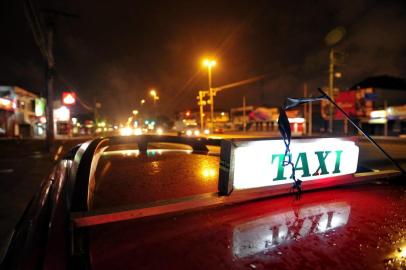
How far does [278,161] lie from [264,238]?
0.82m

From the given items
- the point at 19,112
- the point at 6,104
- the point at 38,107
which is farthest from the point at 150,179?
the point at 38,107

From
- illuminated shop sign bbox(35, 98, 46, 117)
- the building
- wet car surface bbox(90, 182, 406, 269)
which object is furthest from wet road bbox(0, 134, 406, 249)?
illuminated shop sign bbox(35, 98, 46, 117)

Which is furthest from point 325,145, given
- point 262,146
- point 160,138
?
point 160,138

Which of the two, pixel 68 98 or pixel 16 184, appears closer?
pixel 16 184

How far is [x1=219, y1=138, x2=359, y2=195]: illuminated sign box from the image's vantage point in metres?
2.07

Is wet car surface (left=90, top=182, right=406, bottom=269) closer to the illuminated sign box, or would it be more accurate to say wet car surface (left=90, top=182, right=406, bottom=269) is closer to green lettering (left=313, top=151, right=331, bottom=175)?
the illuminated sign box

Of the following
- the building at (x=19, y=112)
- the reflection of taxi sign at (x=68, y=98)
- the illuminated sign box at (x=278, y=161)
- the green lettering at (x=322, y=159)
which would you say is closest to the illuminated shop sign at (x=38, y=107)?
the building at (x=19, y=112)

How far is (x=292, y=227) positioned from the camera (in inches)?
67.3

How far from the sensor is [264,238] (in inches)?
62.5

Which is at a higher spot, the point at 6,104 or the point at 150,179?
the point at 6,104

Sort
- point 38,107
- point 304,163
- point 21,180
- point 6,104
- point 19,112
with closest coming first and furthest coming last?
point 304,163, point 21,180, point 6,104, point 19,112, point 38,107

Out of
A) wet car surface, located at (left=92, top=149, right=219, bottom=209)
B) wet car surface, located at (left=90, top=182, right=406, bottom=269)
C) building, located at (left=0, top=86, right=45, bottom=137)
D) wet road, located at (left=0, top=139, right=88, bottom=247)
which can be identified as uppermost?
building, located at (left=0, top=86, right=45, bottom=137)

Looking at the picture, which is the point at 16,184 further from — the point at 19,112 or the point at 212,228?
the point at 19,112

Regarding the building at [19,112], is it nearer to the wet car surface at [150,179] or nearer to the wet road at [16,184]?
the wet road at [16,184]
